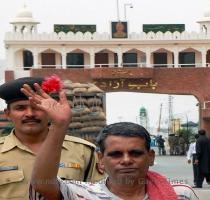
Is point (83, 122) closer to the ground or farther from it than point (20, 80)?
closer to the ground

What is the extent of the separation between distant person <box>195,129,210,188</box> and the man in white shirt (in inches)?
485

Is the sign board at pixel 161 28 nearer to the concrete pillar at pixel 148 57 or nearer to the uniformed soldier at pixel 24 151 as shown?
the concrete pillar at pixel 148 57

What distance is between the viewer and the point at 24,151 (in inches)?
165

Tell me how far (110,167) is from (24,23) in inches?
1944

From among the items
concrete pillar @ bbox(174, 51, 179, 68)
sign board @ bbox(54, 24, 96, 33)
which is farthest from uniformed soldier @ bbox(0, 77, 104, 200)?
concrete pillar @ bbox(174, 51, 179, 68)

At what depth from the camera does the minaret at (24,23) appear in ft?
170

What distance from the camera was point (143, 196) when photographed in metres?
3.27

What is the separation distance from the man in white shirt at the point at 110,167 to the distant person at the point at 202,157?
12.3 meters

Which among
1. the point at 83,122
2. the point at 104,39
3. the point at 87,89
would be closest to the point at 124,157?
the point at 83,122

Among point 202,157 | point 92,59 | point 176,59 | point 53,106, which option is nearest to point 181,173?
point 202,157

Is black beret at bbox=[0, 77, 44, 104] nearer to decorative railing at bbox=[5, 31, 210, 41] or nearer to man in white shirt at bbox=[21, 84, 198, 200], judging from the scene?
man in white shirt at bbox=[21, 84, 198, 200]

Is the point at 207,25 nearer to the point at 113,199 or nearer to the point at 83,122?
the point at 83,122

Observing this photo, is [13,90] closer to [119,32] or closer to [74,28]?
[74,28]

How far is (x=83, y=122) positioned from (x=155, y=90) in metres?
35.2
